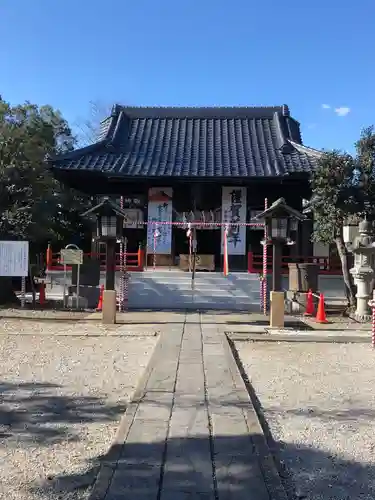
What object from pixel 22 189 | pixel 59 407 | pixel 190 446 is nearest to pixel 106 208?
pixel 22 189

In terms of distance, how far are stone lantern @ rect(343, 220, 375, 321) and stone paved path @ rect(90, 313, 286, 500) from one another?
743cm

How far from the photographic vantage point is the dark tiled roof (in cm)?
1616

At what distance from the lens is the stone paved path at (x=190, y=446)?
130 inches

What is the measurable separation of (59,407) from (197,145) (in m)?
14.4

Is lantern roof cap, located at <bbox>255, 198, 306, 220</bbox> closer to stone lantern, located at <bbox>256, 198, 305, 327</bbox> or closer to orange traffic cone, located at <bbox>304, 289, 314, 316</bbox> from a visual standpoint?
stone lantern, located at <bbox>256, 198, 305, 327</bbox>

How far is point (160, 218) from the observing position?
656 inches

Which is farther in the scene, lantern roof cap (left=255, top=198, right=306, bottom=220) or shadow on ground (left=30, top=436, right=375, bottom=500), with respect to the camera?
lantern roof cap (left=255, top=198, right=306, bottom=220)

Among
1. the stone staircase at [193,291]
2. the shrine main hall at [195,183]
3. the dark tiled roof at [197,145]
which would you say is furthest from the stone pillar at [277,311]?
the dark tiled roof at [197,145]

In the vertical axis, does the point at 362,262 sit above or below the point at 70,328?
above

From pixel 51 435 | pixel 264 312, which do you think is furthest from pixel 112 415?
pixel 264 312

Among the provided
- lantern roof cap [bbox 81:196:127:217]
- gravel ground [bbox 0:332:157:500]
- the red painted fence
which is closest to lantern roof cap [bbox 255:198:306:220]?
lantern roof cap [bbox 81:196:127:217]

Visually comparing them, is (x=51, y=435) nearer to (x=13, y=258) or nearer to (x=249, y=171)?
(x=13, y=258)

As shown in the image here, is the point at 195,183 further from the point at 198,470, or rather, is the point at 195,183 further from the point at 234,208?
the point at 198,470

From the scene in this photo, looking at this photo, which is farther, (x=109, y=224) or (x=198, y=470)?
(x=109, y=224)
